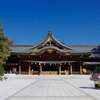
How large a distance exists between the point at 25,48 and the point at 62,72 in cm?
1099

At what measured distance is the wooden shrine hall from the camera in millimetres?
65000

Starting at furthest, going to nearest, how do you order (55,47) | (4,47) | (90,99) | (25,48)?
(25,48)
(55,47)
(4,47)
(90,99)

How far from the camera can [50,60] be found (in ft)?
216

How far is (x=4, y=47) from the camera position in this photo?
3559 centimetres

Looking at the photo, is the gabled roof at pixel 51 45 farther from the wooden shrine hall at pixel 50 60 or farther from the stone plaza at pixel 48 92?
the stone plaza at pixel 48 92

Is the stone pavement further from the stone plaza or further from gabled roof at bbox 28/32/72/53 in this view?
gabled roof at bbox 28/32/72/53

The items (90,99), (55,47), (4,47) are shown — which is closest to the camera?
(90,99)

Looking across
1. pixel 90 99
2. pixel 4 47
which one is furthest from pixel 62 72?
pixel 90 99

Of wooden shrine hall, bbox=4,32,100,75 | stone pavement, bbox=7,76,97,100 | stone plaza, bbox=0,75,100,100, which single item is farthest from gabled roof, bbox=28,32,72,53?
stone pavement, bbox=7,76,97,100

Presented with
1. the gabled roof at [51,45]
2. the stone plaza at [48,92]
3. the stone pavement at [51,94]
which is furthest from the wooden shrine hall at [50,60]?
the stone pavement at [51,94]

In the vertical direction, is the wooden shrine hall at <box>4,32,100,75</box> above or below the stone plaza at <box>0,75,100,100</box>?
above

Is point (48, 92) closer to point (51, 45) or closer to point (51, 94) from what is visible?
point (51, 94)

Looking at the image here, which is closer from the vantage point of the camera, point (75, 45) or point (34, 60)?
point (34, 60)

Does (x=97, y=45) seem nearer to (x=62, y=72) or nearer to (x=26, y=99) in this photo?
(x=62, y=72)
